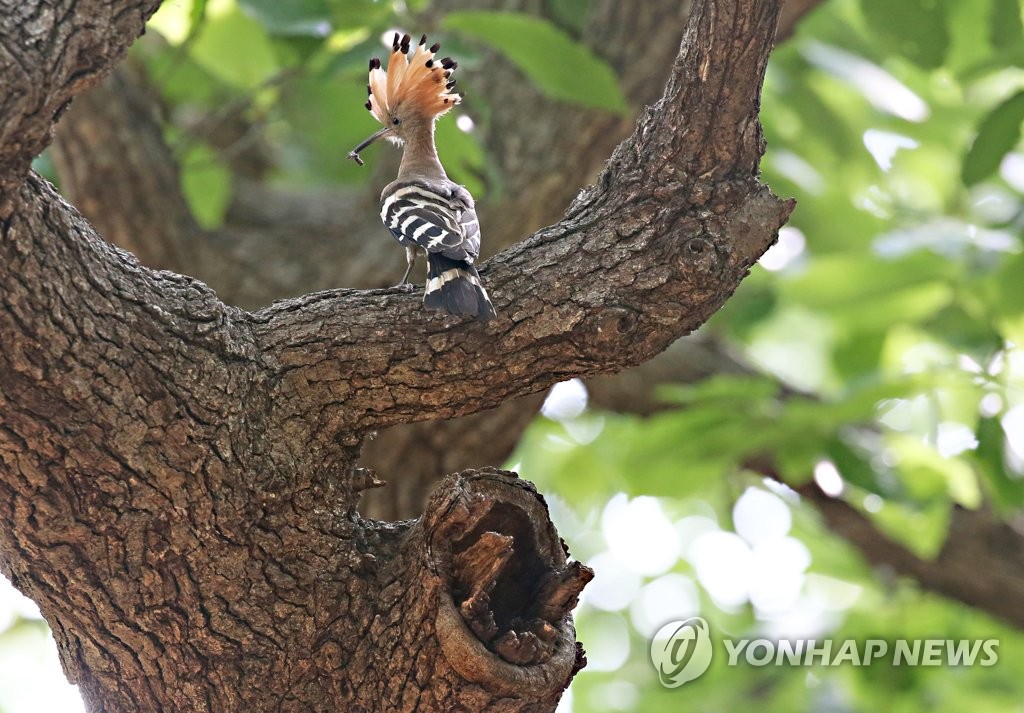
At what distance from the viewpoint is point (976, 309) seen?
439cm

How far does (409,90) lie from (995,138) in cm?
185

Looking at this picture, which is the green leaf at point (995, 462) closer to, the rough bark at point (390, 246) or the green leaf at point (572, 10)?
the rough bark at point (390, 246)

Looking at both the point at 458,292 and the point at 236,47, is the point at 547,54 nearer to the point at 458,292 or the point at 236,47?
the point at 236,47

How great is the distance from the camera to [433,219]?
3.01 meters

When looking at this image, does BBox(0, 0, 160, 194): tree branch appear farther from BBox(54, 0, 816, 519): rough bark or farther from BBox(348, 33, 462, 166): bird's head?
BBox(54, 0, 816, 519): rough bark

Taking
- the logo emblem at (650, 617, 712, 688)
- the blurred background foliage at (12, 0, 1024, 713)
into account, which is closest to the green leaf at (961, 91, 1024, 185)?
the blurred background foliage at (12, 0, 1024, 713)

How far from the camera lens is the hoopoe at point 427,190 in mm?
2557

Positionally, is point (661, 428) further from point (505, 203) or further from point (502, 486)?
point (502, 486)

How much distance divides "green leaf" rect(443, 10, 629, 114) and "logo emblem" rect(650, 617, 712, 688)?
5.74ft

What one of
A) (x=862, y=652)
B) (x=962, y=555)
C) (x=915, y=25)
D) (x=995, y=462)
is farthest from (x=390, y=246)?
(x=962, y=555)

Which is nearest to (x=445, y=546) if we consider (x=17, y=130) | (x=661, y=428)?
(x=17, y=130)

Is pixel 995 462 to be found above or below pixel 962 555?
below

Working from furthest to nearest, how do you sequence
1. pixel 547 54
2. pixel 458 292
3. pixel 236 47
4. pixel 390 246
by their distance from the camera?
pixel 390 246
pixel 236 47
pixel 547 54
pixel 458 292

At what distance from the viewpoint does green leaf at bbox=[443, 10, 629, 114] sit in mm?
3705
